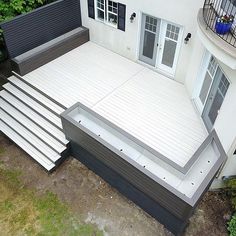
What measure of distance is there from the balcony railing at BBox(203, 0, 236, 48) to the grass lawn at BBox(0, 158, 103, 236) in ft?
19.1

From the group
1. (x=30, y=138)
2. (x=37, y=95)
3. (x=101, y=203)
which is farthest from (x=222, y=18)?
(x=30, y=138)

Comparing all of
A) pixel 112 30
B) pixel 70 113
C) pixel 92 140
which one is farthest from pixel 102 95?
pixel 112 30

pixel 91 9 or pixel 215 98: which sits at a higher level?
pixel 91 9

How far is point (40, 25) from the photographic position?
9.98 metres

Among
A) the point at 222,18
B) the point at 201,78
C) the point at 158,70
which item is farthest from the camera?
the point at 158,70

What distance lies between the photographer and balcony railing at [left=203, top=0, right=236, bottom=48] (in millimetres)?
5949

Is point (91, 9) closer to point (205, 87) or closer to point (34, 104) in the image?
point (34, 104)

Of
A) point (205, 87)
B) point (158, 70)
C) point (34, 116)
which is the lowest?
point (34, 116)

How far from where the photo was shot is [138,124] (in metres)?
8.18

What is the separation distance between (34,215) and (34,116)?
126 inches

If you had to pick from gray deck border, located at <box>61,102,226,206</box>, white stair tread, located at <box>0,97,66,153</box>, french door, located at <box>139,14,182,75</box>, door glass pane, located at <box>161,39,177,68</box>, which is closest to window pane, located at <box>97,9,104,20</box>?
french door, located at <box>139,14,182,75</box>

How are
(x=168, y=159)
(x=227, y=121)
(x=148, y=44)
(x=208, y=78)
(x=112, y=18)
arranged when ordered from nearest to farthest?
(x=227, y=121), (x=168, y=159), (x=208, y=78), (x=148, y=44), (x=112, y=18)

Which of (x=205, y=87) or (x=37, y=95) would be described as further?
(x=37, y=95)

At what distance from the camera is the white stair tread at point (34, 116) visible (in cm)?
851
